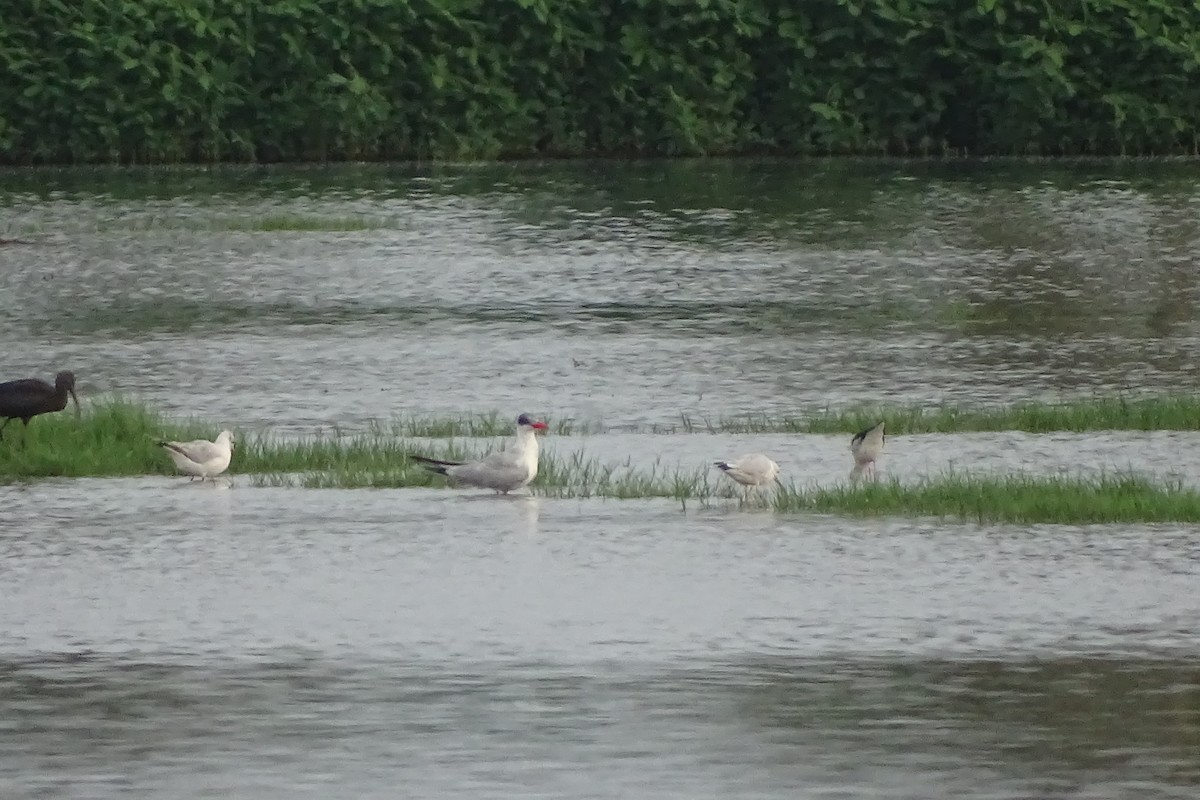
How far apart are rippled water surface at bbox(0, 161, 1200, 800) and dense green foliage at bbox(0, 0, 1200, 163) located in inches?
584

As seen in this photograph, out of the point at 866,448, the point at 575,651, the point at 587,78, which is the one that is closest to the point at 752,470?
the point at 866,448

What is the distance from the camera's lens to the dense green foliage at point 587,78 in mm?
44594

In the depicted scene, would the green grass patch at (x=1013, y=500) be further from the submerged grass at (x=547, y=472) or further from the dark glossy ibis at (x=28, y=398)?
the dark glossy ibis at (x=28, y=398)

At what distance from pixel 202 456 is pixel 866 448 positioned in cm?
366

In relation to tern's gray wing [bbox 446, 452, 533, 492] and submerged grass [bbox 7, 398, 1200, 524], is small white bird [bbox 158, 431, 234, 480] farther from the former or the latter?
tern's gray wing [bbox 446, 452, 533, 492]

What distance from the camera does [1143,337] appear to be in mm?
24438

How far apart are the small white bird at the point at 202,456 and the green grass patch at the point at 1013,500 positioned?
3.13m

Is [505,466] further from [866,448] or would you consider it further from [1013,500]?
[1013,500]

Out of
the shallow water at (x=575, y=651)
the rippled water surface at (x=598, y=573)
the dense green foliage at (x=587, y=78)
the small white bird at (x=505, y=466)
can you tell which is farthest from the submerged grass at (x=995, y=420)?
the dense green foliage at (x=587, y=78)

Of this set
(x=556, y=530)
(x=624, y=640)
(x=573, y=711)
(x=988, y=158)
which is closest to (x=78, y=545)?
(x=556, y=530)

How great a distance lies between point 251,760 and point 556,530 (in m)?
5.04

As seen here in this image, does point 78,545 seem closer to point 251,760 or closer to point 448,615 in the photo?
point 448,615

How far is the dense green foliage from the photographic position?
44.6 meters

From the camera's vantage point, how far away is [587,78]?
46.3 m
